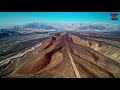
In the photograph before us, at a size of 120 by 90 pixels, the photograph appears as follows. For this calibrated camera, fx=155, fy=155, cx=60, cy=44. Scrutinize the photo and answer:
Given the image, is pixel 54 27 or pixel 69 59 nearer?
pixel 69 59

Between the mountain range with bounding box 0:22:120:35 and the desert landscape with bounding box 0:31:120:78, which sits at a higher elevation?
the mountain range with bounding box 0:22:120:35

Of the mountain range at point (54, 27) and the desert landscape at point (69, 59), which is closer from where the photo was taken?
the desert landscape at point (69, 59)

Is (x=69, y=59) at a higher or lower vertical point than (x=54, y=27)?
lower

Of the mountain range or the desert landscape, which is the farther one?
the mountain range

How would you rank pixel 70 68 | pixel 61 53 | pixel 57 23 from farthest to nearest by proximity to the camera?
1. pixel 57 23
2. pixel 61 53
3. pixel 70 68

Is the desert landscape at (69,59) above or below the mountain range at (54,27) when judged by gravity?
below

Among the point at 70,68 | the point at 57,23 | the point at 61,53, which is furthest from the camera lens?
the point at 57,23
